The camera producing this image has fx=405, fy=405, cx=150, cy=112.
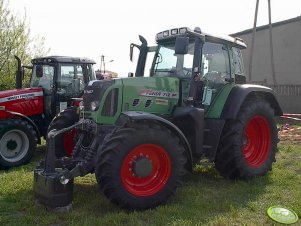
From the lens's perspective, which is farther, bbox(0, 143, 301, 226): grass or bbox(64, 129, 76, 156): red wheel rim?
bbox(64, 129, 76, 156): red wheel rim

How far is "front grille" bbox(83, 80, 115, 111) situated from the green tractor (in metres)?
0.01

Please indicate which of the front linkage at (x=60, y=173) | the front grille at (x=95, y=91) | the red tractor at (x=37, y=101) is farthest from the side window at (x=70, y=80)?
the front linkage at (x=60, y=173)

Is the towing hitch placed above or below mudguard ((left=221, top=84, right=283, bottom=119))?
below

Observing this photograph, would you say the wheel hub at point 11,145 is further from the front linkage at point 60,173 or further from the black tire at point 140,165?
the black tire at point 140,165

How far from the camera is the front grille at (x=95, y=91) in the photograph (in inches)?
215

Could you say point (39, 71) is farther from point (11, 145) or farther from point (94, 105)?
point (94, 105)

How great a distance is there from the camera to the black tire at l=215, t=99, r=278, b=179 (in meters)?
6.05

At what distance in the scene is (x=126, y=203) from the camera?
15.4 feet

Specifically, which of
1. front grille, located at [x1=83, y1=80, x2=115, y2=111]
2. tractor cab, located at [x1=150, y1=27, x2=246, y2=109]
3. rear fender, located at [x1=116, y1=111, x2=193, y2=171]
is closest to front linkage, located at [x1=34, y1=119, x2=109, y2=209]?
front grille, located at [x1=83, y1=80, x2=115, y2=111]

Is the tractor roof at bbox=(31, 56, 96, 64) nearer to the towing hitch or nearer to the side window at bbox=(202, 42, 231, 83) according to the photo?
the side window at bbox=(202, 42, 231, 83)

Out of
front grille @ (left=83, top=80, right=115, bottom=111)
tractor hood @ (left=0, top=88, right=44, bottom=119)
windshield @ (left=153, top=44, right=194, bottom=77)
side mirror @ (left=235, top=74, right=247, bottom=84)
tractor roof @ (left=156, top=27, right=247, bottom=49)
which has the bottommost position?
tractor hood @ (left=0, top=88, right=44, bottom=119)

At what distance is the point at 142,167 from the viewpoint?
4.89 metres

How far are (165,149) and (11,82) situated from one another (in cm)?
1591

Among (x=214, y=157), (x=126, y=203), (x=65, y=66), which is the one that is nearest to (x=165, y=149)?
Answer: (x=126, y=203)
